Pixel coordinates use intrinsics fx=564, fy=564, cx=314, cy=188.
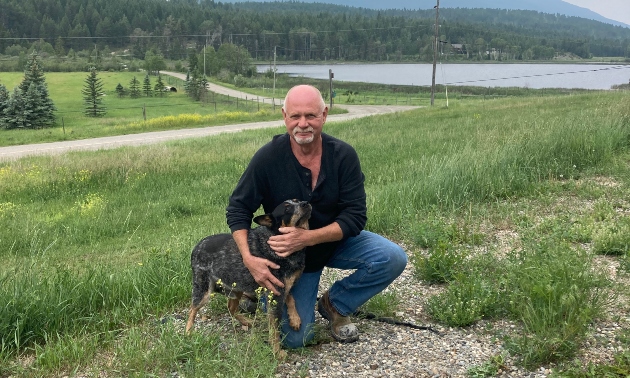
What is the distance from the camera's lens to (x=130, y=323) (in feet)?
15.5

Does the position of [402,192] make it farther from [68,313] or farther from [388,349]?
[68,313]

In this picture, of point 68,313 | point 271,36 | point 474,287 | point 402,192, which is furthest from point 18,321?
point 271,36

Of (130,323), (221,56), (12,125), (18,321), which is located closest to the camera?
(18,321)

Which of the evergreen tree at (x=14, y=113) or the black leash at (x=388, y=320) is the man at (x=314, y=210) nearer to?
the black leash at (x=388, y=320)

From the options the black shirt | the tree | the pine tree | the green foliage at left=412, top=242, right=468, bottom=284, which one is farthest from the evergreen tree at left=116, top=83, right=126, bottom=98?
the black shirt

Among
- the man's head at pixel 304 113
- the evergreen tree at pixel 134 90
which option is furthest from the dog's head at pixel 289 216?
the evergreen tree at pixel 134 90

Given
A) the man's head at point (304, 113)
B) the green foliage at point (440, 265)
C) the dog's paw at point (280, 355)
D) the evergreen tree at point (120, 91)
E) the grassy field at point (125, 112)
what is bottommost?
the grassy field at point (125, 112)

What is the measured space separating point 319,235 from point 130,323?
187 centimetres

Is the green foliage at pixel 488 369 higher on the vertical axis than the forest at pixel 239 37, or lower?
lower

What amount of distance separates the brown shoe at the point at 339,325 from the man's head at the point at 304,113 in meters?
1.44

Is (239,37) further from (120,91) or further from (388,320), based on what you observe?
(388,320)

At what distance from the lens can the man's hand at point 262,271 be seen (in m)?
3.99

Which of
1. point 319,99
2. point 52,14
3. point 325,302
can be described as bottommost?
point 325,302

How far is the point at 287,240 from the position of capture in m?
3.93
